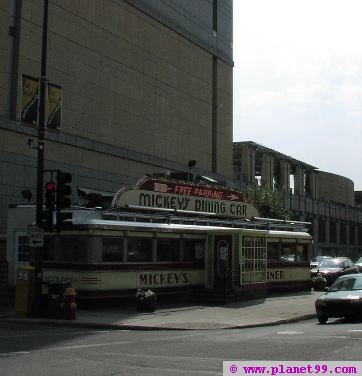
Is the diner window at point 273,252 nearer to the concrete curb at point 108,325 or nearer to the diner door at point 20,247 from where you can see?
the concrete curb at point 108,325

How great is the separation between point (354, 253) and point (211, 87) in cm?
5568

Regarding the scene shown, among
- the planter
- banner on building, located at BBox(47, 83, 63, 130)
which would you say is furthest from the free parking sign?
the planter

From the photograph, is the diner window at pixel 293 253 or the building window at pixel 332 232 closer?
the diner window at pixel 293 253

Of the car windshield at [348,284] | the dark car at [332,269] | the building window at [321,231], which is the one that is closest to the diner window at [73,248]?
the car windshield at [348,284]

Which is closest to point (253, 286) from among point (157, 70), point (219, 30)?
point (157, 70)

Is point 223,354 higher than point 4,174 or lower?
lower

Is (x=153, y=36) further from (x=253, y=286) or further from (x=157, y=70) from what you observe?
(x=253, y=286)

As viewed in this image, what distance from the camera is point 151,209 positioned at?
24016mm

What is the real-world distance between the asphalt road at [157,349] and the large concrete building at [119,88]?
14.2 m

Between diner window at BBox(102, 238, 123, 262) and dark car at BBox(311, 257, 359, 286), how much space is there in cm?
1513

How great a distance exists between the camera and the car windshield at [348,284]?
18594mm

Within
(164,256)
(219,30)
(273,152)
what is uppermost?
(219,30)

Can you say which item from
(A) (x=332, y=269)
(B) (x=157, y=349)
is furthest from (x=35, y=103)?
(A) (x=332, y=269)

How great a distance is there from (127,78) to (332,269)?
56.4 ft
